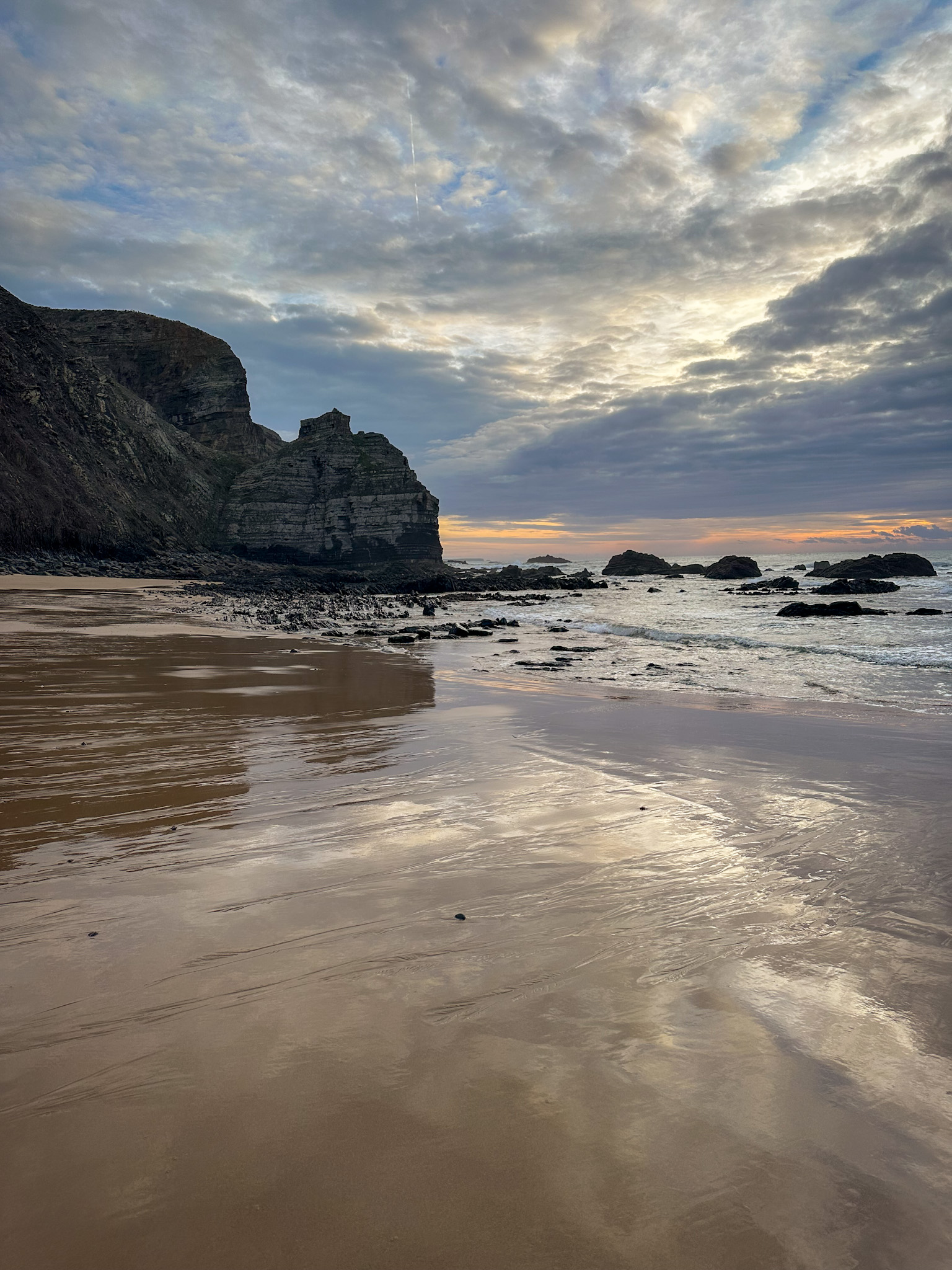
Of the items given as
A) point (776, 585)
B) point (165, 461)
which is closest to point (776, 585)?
point (776, 585)

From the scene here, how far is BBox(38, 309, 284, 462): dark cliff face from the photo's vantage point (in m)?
74.0

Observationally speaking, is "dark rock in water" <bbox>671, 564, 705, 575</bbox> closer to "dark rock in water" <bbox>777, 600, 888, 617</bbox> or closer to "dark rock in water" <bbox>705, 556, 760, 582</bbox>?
"dark rock in water" <bbox>705, 556, 760, 582</bbox>

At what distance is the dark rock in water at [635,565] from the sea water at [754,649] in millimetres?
49735

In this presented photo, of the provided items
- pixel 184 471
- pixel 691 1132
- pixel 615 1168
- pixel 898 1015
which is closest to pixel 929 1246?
pixel 691 1132

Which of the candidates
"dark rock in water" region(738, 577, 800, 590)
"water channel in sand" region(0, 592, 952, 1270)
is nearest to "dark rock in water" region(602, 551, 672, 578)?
"dark rock in water" region(738, 577, 800, 590)

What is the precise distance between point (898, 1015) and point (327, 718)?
5902mm

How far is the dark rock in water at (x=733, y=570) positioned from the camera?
71312mm

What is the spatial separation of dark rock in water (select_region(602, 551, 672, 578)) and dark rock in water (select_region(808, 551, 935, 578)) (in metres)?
25.6

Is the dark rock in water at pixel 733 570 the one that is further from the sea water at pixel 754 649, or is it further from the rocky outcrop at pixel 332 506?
the sea water at pixel 754 649

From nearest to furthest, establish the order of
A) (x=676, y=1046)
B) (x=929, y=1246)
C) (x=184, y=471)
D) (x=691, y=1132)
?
(x=929, y=1246)
(x=691, y=1132)
(x=676, y=1046)
(x=184, y=471)

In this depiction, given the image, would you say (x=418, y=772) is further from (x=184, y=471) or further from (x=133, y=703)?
(x=184, y=471)

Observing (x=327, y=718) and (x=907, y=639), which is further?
(x=907, y=639)

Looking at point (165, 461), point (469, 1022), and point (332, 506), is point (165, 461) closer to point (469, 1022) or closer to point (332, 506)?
point (332, 506)

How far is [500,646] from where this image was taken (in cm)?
1620
